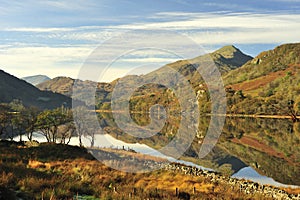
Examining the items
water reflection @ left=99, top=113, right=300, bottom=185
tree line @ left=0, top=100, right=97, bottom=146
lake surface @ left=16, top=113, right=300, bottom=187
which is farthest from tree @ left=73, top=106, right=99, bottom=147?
water reflection @ left=99, top=113, right=300, bottom=185

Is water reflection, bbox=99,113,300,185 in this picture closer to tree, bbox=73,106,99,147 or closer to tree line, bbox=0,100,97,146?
tree, bbox=73,106,99,147

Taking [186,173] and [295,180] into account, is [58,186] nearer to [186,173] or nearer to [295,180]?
[186,173]

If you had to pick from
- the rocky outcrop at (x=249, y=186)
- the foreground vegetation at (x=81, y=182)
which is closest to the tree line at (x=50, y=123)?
the foreground vegetation at (x=81, y=182)

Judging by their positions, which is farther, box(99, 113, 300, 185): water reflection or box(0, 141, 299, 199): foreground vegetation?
box(99, 113, 300, 185): water reflection

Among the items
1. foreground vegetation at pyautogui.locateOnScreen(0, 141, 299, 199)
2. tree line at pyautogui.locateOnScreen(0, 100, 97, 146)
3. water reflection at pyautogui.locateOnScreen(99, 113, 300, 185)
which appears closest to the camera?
foreground vegetation at pyautogui.locateOnScreen(0, 141, 299, 199)

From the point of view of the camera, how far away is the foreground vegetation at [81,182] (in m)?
14.9

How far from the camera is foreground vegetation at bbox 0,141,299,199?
48.8 ft

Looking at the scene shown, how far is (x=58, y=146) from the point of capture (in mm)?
39812

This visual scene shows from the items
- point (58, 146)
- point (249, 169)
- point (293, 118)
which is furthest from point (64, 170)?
point (293, 118)

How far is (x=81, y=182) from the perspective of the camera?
19.6 metres

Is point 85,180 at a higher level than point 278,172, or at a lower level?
higher

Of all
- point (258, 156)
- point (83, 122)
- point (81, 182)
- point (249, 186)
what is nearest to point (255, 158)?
point (258, 156)

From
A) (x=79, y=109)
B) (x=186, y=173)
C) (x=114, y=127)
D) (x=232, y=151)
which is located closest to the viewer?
(x=186, y=173)

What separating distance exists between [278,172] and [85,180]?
33746 millimetres
